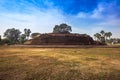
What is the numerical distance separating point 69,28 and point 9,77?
296 ft

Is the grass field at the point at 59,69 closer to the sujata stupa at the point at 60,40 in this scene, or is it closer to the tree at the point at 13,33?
the sujata stupa at the point at 60,40

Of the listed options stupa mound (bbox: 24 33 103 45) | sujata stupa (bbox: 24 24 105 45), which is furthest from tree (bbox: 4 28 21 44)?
stupa mound (bbox: 24 33 103 45)

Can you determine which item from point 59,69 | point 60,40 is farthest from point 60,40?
point 59,69

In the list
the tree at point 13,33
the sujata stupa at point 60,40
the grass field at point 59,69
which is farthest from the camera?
the tree at point 13,33

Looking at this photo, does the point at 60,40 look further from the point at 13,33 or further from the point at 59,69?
the point at 13,33

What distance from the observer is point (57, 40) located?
52688 millimetres

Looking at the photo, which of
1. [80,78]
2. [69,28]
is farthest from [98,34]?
[80,78]

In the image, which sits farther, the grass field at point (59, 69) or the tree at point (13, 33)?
the tree at point (13, 33)

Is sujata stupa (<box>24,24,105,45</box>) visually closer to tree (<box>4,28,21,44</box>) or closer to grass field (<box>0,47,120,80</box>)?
grass field (<box>0,47,120,80</box>)

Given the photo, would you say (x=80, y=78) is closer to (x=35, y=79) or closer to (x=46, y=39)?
(x=35, y=79)

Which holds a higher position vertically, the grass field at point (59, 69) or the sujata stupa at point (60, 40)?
the sujata stupa at point (60, 40)

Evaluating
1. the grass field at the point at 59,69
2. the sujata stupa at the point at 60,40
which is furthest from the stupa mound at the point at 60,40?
the grass field at the point at 59,69

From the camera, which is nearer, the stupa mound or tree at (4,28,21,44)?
the stupa mound

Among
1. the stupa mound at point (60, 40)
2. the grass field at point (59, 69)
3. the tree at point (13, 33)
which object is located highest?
the tree at point (13, 33)
